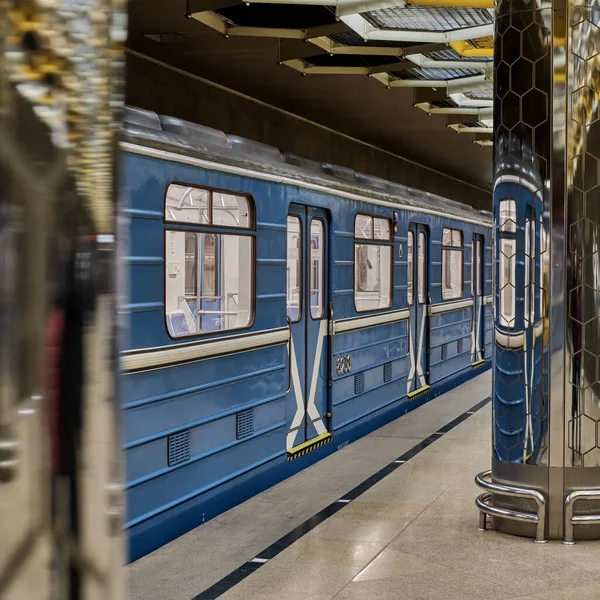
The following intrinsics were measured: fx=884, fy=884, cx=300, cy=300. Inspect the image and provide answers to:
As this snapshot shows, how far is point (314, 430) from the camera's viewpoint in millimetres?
6625

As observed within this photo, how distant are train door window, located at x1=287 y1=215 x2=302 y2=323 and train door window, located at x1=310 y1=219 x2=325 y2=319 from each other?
0.23m

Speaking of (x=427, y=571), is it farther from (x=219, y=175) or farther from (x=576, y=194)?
(x=219, y=175)

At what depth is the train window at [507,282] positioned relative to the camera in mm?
4602

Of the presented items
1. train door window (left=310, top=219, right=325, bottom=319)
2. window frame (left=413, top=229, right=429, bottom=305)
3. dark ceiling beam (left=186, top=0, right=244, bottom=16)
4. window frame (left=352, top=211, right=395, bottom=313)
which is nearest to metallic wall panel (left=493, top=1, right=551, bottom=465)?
train door window (left=310, top=219, right=325, bottom=319)

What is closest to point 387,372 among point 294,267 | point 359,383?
point 359,383

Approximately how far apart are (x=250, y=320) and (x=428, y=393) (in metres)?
4.95

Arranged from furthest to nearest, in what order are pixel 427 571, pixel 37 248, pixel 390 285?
pixel 390 285 → pixel 427 571 → pixel 37 248

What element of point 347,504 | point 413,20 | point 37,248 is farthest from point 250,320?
point 37,248

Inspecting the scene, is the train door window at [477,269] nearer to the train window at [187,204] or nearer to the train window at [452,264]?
the train window at [452,264]

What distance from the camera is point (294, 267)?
634cm

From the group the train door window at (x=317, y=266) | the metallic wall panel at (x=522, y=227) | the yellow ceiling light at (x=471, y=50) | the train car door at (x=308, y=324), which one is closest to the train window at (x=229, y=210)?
the train car door at (x=308, y=324)

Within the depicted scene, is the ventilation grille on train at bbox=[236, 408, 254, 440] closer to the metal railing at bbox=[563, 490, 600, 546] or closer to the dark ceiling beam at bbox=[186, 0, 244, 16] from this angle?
the metal railing at bbox=[563, 490, 600, 546]

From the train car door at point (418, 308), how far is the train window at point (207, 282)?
402cm

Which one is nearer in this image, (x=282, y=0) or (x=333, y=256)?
(x=282, y=0)
